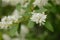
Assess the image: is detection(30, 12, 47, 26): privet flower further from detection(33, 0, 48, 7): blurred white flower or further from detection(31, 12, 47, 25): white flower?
detection(33, 0, 48, 7): blurred white flower

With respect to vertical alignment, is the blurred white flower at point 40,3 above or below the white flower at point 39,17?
above

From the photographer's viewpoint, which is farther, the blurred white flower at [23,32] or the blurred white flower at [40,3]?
the blurred white flower at [23,32]

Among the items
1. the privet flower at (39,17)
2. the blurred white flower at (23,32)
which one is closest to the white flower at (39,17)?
the privet flower at (39,17)

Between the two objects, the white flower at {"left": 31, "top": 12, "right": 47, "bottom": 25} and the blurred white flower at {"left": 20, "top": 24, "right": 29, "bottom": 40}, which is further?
the blurred white flower at {"left": 20, "top": 24, "right": 29, "bottom": 40}

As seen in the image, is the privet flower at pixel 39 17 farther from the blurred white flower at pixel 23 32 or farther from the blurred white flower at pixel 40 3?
the blurred white flower at pixel 23 32

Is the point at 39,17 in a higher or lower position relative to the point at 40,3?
lower

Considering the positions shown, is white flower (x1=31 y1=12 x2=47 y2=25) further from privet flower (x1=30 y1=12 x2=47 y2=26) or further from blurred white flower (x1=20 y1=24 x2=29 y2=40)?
Result: blurred white flower (x1=20 y1=24 x2=29 y2=40)

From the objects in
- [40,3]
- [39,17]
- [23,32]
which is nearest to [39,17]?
[39,17]

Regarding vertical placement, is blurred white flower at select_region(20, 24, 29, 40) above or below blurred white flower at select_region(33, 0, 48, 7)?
above

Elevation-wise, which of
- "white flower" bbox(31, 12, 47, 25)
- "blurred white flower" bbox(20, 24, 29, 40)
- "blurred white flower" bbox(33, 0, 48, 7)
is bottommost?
"white flower" bbox(31, 12, 47, 25)

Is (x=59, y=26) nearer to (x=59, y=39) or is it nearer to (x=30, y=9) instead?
(x=59, y=39)

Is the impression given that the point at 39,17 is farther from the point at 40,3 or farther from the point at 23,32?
the point at 23,32

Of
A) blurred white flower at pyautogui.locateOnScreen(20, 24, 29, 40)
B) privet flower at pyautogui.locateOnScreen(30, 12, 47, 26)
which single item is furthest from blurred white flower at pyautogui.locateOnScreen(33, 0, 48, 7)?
blurred white flower at pyautogui.locateOnScreen(20, 24, 29, 40)
